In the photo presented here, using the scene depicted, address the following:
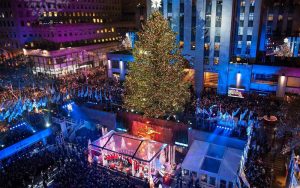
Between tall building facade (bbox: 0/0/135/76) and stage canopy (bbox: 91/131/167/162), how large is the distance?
34945 millimetres

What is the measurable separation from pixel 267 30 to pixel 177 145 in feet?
155

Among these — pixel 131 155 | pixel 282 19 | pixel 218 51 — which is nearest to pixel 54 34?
pixel 218 51

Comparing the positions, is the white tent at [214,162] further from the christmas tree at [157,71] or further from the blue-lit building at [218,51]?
the blue-lit building at [218,51]

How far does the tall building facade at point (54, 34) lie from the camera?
174ft

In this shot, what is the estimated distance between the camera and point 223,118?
22500mm

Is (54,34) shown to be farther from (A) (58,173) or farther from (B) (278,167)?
(B) (278,167)

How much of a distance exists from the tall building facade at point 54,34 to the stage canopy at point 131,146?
115ft

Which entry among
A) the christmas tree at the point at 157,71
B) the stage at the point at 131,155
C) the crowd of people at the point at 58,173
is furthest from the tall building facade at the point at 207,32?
the crowd of people at the point at 58,173

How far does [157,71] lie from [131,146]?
23.8 feet

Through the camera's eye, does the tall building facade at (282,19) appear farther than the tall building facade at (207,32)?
Yes

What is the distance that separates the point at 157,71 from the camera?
2253 cm

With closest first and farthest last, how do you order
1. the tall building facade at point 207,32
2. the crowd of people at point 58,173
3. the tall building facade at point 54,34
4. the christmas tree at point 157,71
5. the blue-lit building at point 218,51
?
the crowd of people at point 58,173 < the christmas tree at point 157,71 < the blue-lit building at point 218,51 < the tall building facade at point 207,32 < the tall building facade at point 54,34

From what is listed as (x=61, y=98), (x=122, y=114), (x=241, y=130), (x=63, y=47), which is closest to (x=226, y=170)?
(x=241, y=130)

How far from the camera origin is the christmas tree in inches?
856
